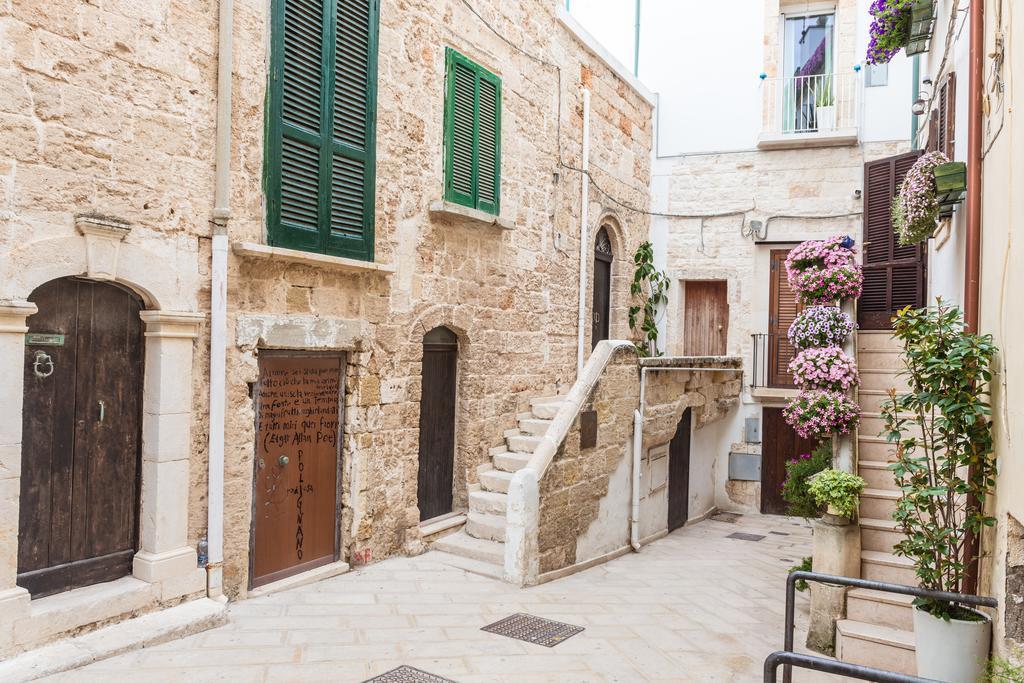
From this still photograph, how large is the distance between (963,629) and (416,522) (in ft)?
14.8

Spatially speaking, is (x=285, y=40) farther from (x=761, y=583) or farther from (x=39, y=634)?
(x=761, y=583)

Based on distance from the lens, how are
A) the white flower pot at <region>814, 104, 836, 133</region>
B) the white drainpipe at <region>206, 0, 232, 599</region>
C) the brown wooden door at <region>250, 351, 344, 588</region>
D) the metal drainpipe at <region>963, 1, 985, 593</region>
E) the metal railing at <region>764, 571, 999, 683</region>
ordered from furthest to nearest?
the white flower pot at <region>814, 104, 836, 133</region>
the brown wooden door at <region>250, 351, 344, 588</region>
the white drainpipe at <region>206, 0, 232, 599</region>
the metal drainpipe at <region>963, 1, 985, 593</region>
the metal railing at <region>764, 571, 999, 683</region>

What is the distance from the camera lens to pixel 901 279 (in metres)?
9.49

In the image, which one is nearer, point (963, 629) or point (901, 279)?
point (963, 629)

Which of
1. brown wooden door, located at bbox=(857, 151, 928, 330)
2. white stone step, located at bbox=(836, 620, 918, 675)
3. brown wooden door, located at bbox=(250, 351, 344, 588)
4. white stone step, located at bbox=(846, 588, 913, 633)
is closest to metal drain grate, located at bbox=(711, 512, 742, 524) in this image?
brown wooden door, located at bbox=(857, 151, 928, 330)

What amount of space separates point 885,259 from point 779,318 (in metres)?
2.68

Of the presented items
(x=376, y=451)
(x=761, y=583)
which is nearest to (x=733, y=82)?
(x=761, y=583)

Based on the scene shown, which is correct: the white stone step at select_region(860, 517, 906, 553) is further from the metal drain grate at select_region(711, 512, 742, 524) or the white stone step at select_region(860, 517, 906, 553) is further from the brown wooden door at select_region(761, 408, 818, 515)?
the brown wooden door at select_region(761, 408, 818, 515)

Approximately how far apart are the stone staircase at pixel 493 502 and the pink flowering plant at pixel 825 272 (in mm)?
2965

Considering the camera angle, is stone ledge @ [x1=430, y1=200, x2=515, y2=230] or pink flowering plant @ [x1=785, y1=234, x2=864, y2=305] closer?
stone ledge @ [x1=430, y1=200, x2=515, y2=230]

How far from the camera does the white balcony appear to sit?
38.7 feet

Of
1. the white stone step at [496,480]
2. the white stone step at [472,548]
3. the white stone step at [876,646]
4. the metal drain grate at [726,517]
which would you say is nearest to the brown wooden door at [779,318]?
the metal drain grate at [726,517]

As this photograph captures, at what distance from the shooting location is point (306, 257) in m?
5.79

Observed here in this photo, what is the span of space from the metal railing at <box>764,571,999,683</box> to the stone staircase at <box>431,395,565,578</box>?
3115 mm
